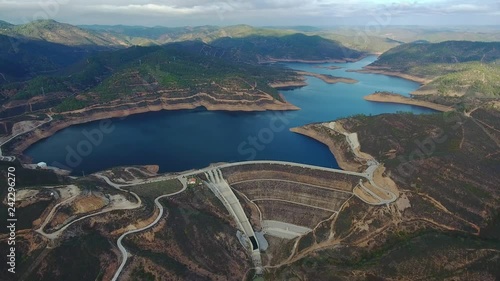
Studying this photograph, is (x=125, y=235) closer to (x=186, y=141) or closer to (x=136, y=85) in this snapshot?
(x=186, y=141)

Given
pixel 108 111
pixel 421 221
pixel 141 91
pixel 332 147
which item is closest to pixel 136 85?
pixel 141 91

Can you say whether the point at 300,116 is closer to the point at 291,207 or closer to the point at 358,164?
the point at 358,164

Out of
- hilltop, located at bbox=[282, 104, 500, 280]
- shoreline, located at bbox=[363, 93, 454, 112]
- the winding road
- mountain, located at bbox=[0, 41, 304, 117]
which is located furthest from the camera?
shoreline, located at bbox=[363, 93, 454, 112]

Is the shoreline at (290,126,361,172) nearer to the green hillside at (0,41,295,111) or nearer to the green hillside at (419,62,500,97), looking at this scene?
the green hillside at (0,41,295,111)

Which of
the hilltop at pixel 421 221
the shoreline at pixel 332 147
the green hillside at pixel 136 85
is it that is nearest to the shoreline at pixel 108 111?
the green hillside at pixel 136 85

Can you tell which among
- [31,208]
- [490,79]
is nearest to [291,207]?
[31,208]

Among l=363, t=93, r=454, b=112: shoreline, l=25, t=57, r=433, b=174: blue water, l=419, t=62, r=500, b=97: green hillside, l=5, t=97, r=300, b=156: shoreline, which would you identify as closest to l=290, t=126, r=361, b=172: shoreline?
l=25, t=57, r=433, b=174: blue water
